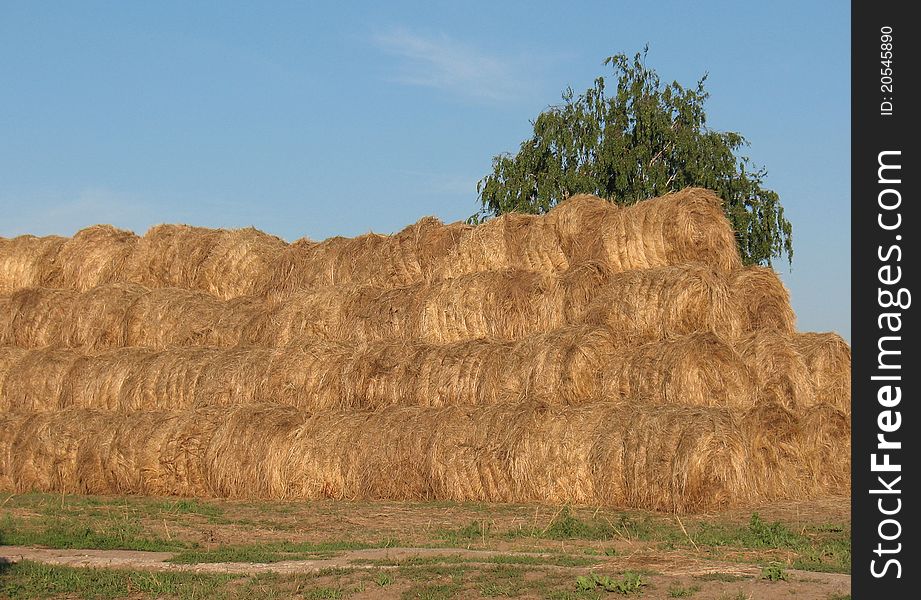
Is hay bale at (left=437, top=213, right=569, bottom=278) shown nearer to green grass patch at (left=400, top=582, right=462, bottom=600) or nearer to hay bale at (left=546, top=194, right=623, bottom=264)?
hay bale at (left=546, top=194, right=623, bottom=264)

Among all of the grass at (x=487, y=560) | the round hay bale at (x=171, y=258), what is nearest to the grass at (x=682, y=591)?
the grass at (x=487, y=560)

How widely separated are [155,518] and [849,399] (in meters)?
12.4

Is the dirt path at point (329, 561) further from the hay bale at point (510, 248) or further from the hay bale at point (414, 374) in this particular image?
the hay bale at point (510, 248)

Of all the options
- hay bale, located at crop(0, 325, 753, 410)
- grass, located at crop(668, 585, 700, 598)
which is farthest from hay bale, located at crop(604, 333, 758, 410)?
grass, located at crop(668, 585, 700, 598)

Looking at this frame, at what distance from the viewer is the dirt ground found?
13.0 m

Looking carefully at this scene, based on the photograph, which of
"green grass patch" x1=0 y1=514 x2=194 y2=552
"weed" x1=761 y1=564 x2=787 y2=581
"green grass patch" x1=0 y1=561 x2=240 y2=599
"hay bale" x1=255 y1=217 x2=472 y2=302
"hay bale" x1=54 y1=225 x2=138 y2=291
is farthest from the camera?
"hay bale" x1=54 y1=225 x2=138 y2=291

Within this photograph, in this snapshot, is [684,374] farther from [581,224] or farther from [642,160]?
[642,160]

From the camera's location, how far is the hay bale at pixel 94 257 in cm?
2933

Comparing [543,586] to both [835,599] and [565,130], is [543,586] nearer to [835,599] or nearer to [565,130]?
[835,599]

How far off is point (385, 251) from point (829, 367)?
30.1ft

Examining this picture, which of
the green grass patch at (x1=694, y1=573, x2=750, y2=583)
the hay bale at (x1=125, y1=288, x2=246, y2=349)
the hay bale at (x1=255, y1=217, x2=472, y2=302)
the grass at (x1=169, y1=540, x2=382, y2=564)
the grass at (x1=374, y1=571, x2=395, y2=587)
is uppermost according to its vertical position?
the hay bale at (x1=255, y1=217, x2=472, y2=302)

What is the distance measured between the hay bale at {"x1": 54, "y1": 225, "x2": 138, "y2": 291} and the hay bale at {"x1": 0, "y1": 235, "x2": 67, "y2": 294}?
0.19m

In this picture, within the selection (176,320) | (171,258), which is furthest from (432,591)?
(171,258)

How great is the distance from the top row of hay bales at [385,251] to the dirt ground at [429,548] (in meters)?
5.47
